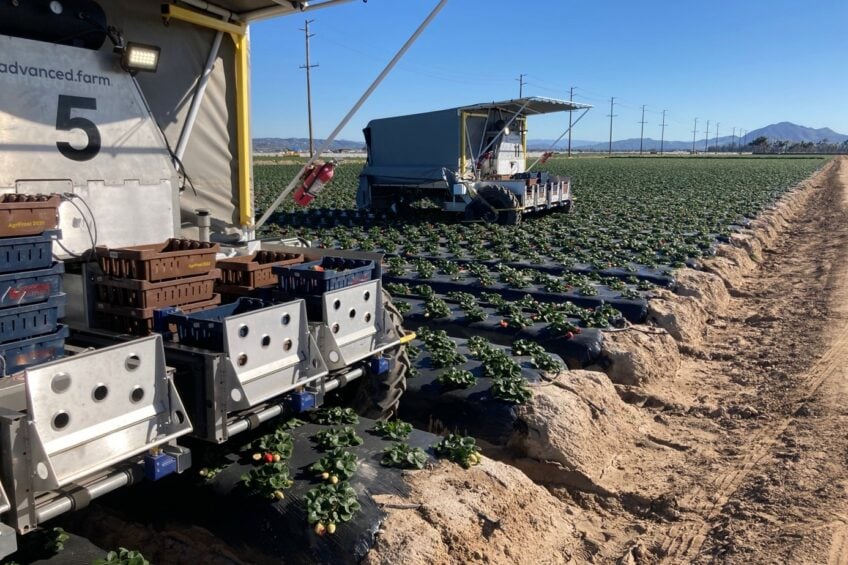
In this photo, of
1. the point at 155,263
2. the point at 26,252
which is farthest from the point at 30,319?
the point at 155,263

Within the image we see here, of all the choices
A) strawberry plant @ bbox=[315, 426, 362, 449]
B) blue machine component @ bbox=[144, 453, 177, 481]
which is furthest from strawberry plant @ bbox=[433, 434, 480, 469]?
blue machine component @ bbox=[144, 453, 177, 481]

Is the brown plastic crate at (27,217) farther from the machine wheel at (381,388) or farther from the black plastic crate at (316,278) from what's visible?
the machine wheel at (381,388)

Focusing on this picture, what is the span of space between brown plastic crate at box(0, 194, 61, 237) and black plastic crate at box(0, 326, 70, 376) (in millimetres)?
552

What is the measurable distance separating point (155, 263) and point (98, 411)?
1.29 m

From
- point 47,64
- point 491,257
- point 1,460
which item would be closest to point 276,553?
point 1,460

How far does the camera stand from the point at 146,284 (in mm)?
4062

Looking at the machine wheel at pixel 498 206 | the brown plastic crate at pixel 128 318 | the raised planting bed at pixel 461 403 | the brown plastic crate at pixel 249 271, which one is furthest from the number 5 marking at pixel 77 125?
the machine wheel at pixel 498 206

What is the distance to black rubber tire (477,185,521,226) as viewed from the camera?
19.3 metres

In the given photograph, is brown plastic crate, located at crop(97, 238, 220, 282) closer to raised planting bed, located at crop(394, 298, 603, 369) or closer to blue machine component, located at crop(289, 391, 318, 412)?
blue machine component, located at crop(289, 391, 318, 412)

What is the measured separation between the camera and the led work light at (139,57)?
469cm

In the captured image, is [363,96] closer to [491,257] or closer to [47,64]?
[47,64]

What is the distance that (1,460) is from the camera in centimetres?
275

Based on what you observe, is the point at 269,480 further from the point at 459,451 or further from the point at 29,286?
the point at 29,286

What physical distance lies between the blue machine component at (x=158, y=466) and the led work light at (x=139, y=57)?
2.86 metres
